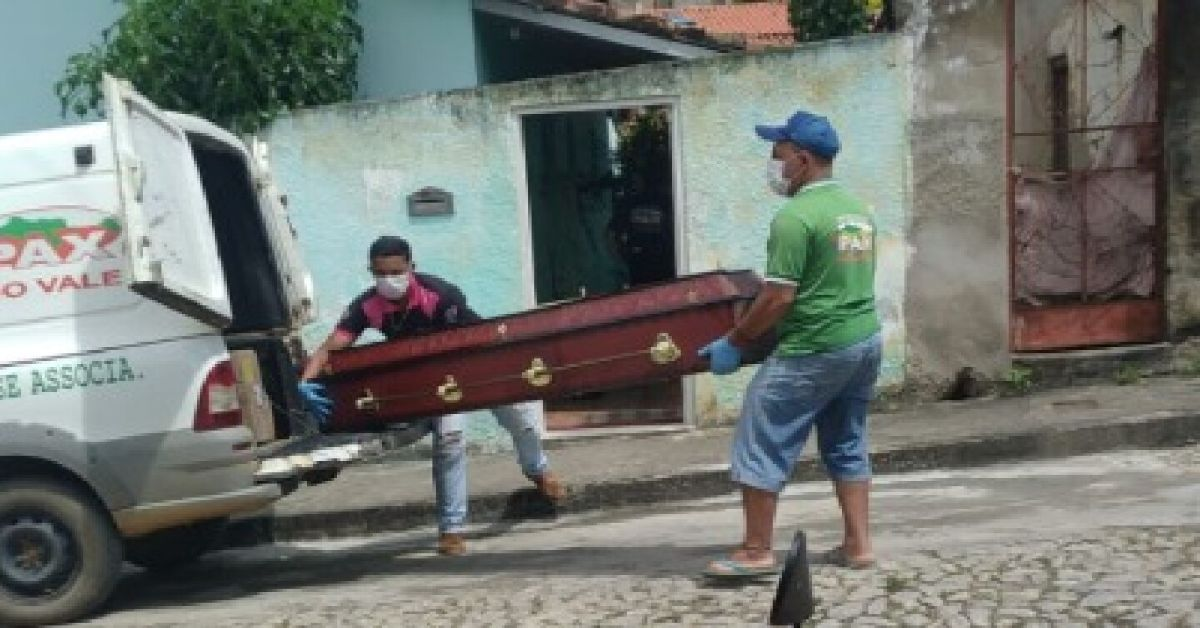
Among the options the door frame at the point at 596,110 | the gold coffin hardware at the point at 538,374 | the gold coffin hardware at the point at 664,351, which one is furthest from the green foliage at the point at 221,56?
the gold coffin hardware at the point at 664,351

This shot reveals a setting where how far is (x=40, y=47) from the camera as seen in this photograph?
10.0 meters

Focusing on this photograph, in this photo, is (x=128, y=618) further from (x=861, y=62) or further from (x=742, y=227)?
(x=861, y=62)

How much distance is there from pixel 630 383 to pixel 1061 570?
186 cm

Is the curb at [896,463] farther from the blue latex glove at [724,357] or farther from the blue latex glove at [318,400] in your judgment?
the blue latex glove at [724,357]

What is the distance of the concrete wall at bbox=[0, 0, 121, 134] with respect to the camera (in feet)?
32.8

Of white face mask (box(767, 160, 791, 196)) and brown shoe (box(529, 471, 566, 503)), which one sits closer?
white face mask (box(767, 160, 791, 196))

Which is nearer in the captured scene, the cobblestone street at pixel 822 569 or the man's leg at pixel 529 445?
the cobblestone street at pixel 822 569

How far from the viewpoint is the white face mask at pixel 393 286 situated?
6270 mm

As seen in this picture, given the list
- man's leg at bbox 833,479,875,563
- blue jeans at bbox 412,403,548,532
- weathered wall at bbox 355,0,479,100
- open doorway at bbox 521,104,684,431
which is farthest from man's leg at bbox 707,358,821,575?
weathered wall at bbox 355,0,479,100

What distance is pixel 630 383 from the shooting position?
5641 mm

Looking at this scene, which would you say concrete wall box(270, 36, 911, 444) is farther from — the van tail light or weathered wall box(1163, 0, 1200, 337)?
the van tail light

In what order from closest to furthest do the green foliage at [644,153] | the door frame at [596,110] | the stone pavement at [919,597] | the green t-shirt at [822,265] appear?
the stone pavement at [919,597] → the green t-shirt at [822,265] → the door frame at [596,110] → the green foliage at [644,153]

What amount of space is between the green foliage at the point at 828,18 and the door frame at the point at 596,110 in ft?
20.0

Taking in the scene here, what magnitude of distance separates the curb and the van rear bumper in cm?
183
